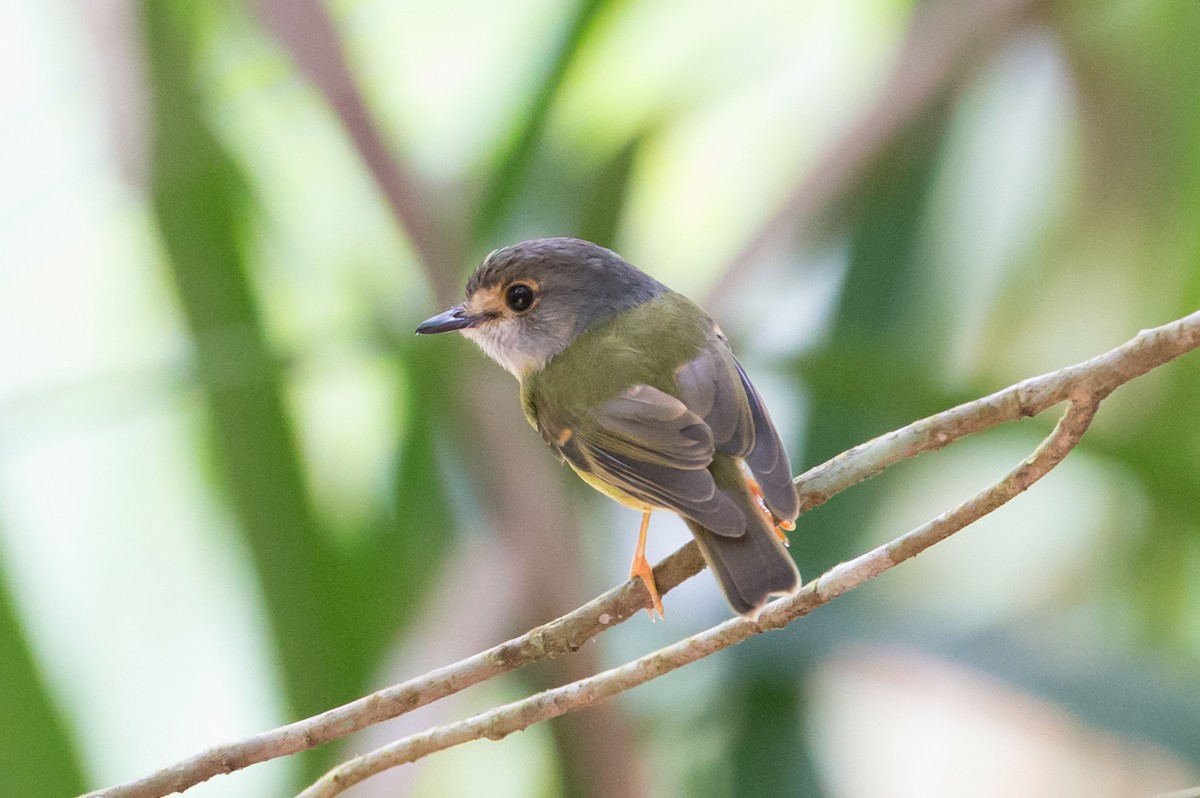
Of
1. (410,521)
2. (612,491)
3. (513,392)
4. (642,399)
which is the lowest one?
(410,521)

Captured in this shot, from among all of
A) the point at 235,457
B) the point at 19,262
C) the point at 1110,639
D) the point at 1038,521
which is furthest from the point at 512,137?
the point at 1110,639

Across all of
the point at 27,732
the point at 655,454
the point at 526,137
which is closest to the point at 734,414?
the point at 655,454

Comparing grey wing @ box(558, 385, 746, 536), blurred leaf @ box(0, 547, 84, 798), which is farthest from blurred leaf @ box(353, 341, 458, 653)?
grey wing @ box(558, 385, 746, 536)

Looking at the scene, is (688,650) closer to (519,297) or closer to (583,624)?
(583,624)

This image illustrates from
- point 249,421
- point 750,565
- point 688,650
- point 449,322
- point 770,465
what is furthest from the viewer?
point 249,421

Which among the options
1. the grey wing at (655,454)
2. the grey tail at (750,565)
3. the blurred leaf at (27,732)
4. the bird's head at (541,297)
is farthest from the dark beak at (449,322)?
the blurred leaf at (27,732)

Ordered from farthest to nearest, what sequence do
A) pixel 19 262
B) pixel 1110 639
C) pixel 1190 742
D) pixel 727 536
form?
1. pixel 19 262
2. pixel 1110 639
3. pixel 1190 742
4. pixel 727 536

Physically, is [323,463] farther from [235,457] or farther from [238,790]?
[238,790]
